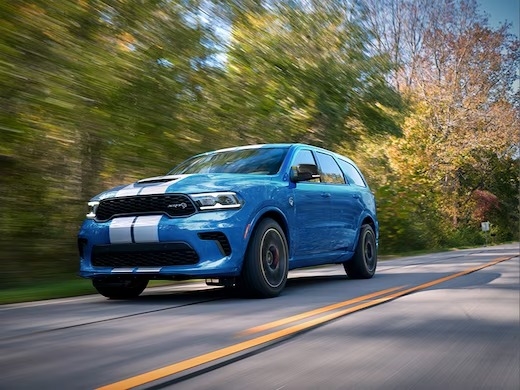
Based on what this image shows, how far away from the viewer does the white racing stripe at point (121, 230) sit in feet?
21.9

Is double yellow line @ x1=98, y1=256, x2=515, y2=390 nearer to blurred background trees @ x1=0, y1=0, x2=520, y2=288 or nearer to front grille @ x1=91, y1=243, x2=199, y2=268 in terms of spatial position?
front grille @ x1=91, y1=243, x2=199, y2=268

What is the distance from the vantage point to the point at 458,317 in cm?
584

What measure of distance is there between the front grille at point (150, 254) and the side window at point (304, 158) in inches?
82.4

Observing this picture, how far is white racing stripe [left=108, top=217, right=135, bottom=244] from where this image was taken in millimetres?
6664

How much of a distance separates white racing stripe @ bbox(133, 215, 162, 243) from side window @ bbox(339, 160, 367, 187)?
159 inches

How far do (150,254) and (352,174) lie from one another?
4460 mm

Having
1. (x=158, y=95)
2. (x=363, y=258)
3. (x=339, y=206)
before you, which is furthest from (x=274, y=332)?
(x=158, y=95)

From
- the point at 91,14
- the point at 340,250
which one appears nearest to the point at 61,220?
the point at 91,14

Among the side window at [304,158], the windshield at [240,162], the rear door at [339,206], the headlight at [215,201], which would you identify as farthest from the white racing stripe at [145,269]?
the rear door at [339,206]

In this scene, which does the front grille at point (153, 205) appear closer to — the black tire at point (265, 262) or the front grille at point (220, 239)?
the front grille at point (220, 239)

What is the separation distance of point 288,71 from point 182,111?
5.03 metres

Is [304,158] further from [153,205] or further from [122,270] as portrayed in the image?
[122,270]

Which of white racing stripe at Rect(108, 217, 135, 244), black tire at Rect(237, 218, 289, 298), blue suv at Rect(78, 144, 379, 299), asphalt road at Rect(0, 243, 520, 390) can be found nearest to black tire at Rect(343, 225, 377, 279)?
blue suv at Rect(78, 144, 379, 299)

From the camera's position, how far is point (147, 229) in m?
6.58
